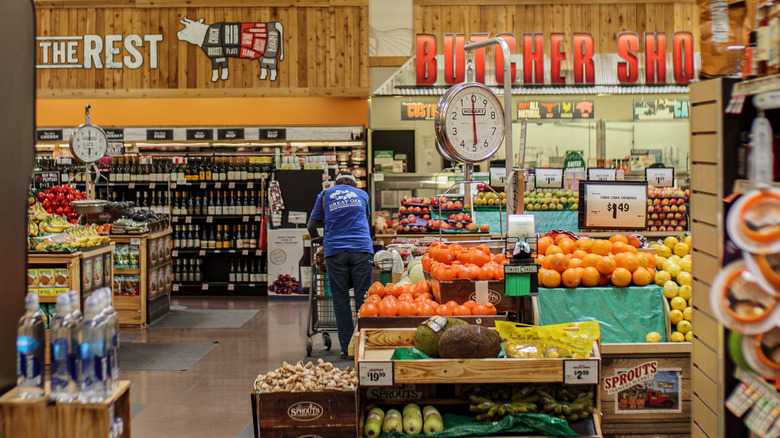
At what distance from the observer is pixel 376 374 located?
2.92 metres

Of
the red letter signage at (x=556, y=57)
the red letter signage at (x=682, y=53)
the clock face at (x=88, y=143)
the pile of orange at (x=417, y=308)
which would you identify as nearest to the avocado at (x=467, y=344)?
the pile of orange at (x=417, y=308)

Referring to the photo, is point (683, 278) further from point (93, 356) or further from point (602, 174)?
point (602, 174)

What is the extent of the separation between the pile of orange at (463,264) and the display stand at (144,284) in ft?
15.4

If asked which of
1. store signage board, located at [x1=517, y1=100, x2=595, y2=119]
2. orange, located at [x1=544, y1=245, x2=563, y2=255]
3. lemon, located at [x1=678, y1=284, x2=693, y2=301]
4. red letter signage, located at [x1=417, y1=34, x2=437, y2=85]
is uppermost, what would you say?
red letter signage, located at [x1=417, y1=34, x2=437, y2=85]

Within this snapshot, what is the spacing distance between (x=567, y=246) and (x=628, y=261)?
402 mm

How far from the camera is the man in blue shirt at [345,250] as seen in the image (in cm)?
607

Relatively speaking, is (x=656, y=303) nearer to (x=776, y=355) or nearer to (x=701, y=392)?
(x=701, y=392)

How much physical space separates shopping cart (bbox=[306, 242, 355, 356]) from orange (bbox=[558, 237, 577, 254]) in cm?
288

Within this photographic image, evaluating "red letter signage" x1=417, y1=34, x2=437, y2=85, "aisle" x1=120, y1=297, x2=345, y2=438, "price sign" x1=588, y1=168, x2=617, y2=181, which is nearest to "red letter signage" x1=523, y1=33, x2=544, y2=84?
"red letter signage" x1=417, y1=34, x2=437, y2=85

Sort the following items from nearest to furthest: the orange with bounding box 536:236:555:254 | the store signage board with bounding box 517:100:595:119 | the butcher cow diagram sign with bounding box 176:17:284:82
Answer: the orange with bounding box 536:236:555:254 < the butcher cow diagram sign with bounding box 176:17:284:82 < the store signage board with bounding box 517:100:595:119

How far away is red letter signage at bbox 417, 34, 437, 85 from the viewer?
455 inches

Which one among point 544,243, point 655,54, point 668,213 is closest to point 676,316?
point 544,243

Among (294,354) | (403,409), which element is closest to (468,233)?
(294,354)

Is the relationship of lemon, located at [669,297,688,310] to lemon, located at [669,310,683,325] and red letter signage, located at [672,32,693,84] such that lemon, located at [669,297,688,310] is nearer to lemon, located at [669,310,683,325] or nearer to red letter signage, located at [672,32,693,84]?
lemon, located at [669,310,683,325]
